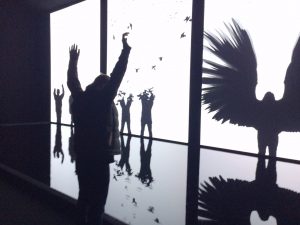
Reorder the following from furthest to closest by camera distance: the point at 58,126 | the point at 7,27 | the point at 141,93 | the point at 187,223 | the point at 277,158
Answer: the point at 58,126 → the point at 7,27 → the point at 141,93 → the point at 277,158 → the point at 187,223

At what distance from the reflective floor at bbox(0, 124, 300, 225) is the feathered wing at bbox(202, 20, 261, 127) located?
0.54 meters

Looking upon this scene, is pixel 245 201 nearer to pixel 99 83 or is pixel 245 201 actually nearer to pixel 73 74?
pixel 99 83

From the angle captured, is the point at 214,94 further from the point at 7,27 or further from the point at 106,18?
the point at 7,27

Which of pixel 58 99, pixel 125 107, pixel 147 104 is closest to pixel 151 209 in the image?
pixel 147 104

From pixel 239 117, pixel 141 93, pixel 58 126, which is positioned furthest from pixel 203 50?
pixel 58 126

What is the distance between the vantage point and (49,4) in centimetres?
635

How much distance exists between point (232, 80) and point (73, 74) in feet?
5.22

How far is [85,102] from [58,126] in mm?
5447

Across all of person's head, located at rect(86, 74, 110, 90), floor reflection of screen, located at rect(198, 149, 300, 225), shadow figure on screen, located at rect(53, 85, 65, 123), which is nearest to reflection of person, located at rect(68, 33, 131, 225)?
person's head, located at rect(86, 74, 110, 90)

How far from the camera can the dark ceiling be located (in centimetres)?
611

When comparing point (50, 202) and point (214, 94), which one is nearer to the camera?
point (50, 202)

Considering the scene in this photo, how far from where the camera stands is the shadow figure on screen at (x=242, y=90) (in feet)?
8.81

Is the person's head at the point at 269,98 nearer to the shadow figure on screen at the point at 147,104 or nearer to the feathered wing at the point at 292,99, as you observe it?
the feathered wing at the point at 292,99

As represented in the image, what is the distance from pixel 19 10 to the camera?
21.2ft
